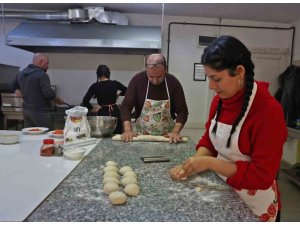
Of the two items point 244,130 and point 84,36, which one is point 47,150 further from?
point 84,36

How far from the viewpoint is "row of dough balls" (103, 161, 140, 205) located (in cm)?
70

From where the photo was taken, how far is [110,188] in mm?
762

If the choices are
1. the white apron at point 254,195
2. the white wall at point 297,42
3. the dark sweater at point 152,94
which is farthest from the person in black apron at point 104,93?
the white wall at point 297,42

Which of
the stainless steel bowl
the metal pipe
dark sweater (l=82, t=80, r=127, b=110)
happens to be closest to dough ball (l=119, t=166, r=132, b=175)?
the stainless steel bowl

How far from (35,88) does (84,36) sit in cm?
72

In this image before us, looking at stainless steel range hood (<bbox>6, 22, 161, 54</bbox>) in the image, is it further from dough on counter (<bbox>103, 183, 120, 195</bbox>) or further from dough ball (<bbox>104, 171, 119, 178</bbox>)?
dough on counter (<bbox>103, 183, 120, 195</bbox>)

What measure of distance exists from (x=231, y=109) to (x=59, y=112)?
2.35m

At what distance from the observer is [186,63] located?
347cm

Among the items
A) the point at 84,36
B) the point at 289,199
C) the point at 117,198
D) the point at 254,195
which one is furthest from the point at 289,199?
the point at 84,36

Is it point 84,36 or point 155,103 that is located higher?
point 84,36

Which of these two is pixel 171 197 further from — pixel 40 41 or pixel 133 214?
pixel 40 41

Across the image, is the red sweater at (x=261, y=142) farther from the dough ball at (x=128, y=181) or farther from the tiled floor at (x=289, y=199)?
the tiled floor at (x=289, y=199)

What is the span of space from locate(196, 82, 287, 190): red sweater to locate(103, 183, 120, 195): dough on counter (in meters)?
0.35

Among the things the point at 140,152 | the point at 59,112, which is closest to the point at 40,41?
the point at 59,112
